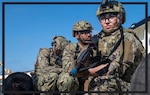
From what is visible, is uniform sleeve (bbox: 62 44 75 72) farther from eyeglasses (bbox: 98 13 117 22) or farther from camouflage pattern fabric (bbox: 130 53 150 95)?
camouflage pattern fabric (bbox: 130 53 150 95)

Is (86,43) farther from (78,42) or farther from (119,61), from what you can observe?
(119,61)

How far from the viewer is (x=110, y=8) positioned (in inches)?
121

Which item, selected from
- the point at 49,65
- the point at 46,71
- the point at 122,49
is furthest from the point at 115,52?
the point at 49,65

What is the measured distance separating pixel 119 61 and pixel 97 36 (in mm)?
394

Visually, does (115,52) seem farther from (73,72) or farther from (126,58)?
(73,72)

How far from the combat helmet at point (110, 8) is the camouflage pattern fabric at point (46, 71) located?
0.64 meters

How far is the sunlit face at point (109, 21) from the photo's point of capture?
3100 mm

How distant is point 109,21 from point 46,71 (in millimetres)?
868

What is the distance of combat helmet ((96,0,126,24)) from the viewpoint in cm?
307

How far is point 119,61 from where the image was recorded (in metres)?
2.95

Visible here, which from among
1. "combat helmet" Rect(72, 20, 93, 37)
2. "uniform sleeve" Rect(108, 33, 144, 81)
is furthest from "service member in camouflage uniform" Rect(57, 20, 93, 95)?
"uniform sleeve" Rect(108, 33, 144, 81)

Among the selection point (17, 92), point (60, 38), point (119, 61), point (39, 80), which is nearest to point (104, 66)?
point (119, 61)

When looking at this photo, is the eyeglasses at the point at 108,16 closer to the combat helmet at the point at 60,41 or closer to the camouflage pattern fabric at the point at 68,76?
the camouflage pattern fabric at the point at 68,76

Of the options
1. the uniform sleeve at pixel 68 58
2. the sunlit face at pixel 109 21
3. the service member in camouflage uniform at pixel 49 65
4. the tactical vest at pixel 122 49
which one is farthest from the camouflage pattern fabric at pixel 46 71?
the sunlit face at pixel 109 21
